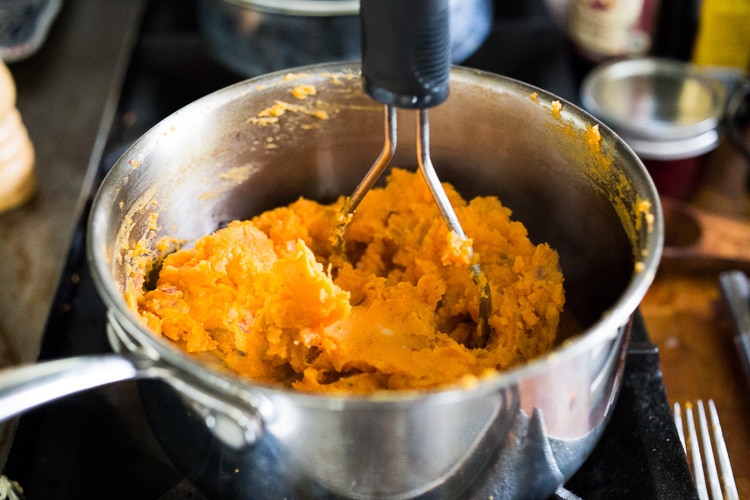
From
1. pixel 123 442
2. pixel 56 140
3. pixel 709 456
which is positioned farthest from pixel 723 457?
pixel 56 140

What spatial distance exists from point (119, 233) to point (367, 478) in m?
0.31

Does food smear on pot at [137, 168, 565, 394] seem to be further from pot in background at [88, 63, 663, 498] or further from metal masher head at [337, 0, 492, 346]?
metal masher head at [337, 0, 492, 346]

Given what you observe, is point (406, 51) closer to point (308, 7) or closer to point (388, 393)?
point (388, 393)

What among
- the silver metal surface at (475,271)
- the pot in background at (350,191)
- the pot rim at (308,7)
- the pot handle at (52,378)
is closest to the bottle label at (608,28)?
the pot rim at (308,7)

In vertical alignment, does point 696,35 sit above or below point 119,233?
below

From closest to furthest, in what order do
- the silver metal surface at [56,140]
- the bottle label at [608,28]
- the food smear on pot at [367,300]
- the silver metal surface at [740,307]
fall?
the food smear on pot at [367,300] < the silver metal surface at [740,307] < the silver metal surface at [56,140] < the bottle label at [608,28]

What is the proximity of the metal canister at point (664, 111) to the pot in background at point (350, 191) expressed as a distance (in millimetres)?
406

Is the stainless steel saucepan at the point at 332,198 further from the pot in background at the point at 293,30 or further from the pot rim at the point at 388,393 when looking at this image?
the pot in background at the point at 293,30

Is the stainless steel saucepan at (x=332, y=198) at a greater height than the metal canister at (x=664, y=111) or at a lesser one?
greater

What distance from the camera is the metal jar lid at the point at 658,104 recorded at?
1.07 m

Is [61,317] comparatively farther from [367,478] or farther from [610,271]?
[610,271]

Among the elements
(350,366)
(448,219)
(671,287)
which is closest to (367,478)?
(350,366)

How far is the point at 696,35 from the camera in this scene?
1273mm

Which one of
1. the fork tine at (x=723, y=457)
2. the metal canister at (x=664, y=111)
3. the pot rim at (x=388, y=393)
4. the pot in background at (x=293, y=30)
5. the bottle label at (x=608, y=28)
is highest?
the pot rim at (x=388, y=393)
